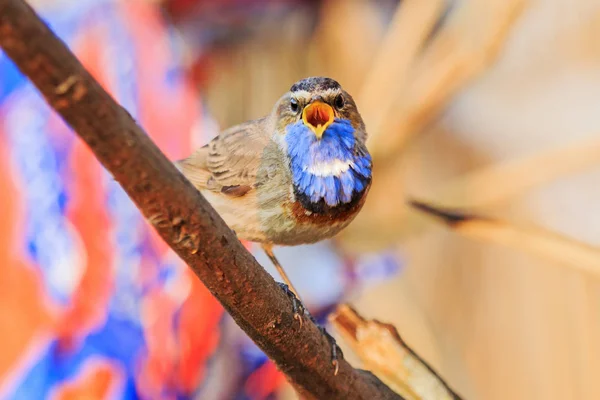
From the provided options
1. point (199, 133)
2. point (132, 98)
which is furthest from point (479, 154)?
point (132, 98)

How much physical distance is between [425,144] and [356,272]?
0.53 m

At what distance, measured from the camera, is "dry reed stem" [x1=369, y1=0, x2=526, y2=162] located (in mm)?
1538

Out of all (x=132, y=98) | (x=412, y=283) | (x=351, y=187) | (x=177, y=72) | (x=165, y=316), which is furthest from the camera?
(x=412, y=283)

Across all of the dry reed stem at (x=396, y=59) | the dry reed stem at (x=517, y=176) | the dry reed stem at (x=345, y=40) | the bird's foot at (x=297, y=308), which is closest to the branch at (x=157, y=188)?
the bird's foot at (x=297, y=308)

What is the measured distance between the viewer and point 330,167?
3.00 ft

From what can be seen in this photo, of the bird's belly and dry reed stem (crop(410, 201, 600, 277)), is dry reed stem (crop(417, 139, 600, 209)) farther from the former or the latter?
the bird's belly

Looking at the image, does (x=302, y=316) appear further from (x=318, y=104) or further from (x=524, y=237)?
(x=524, y=237)

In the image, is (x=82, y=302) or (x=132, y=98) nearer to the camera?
(x=82, y=302)

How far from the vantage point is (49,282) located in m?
1.78

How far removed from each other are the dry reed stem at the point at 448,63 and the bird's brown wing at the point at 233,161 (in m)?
0.59

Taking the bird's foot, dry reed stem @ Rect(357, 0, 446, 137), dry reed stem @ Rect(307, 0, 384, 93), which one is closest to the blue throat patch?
the bird's foot

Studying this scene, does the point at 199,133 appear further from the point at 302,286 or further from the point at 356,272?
the point at 356,272

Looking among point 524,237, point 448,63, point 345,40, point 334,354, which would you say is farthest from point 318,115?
point 345,40

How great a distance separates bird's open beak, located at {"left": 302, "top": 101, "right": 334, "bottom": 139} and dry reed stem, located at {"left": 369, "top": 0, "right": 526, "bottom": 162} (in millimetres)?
769
